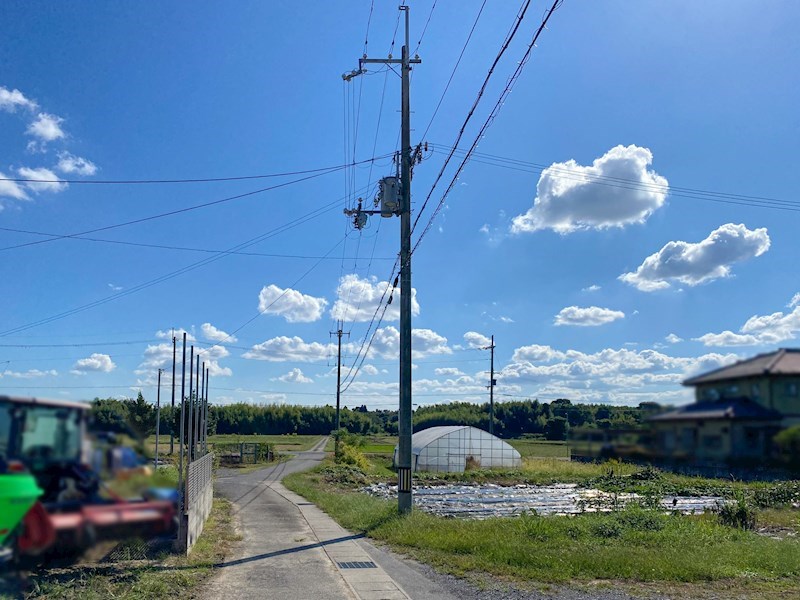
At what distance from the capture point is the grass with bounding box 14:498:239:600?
7188 millimetres

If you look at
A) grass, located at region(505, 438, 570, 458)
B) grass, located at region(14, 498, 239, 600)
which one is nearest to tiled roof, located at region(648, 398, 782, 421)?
grass, located at region(505, 438, 570, 458)

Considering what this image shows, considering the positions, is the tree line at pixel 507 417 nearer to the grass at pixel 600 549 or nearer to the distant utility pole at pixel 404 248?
the grass at pixel 600 549

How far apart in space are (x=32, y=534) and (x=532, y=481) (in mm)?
40492

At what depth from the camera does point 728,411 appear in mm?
2240

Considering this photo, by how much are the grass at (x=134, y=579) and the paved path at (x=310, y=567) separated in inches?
14.8

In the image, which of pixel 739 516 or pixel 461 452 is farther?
pixel 461 452

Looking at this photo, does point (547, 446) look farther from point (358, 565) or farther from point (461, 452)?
point (461, 452)

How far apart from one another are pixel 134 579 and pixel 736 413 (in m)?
8.83

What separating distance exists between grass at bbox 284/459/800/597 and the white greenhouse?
25.8m

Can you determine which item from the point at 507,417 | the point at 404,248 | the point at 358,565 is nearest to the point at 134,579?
the point at 358,565

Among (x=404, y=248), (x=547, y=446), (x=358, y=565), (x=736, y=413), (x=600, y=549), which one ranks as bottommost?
(x=358, y=565)

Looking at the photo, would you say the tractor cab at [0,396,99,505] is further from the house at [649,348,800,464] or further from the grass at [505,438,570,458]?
the house at [649,348,800,464]

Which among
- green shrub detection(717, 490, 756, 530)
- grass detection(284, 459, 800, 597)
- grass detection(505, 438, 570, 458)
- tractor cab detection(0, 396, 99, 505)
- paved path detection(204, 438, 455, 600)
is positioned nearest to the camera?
tractor cab detection(0, 396, 99, 505)

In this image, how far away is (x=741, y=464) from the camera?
2.45 m
